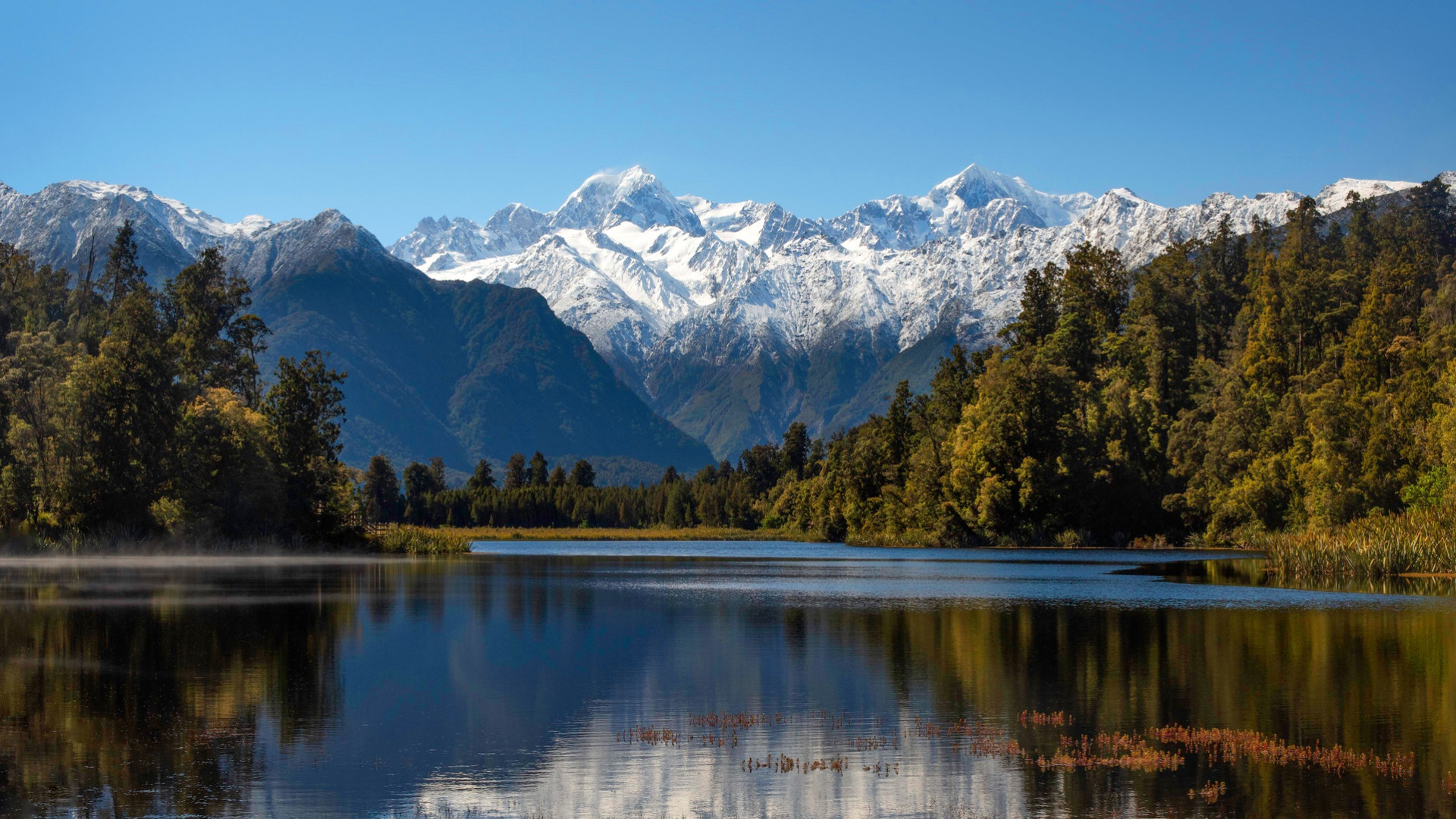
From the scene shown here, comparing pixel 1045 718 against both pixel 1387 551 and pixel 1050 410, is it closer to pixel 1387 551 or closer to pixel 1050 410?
pixel 1387 551

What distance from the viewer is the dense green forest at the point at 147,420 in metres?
89.7

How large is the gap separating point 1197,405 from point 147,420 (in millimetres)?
106848

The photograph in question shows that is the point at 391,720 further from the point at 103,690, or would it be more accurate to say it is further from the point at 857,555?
the point at 857,555

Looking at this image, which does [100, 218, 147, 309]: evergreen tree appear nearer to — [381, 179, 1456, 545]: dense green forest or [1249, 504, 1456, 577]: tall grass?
[381, 179, 1456, 545]: dense green forest

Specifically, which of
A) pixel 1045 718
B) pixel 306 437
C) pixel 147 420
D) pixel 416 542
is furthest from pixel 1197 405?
pixel 1045 718

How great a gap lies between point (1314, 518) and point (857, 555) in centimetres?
4033

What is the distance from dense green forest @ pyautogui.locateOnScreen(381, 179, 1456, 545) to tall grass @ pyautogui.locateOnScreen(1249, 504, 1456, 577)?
11949 millimetres

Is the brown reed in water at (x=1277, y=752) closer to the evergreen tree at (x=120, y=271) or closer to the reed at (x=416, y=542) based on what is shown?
the reed at (x=416, y=542)

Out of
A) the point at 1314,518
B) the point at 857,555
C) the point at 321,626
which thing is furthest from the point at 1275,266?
the point at 321,626

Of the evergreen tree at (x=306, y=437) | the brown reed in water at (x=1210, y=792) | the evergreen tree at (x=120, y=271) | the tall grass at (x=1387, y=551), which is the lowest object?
the brown reed in water at (x=1210, y=792)

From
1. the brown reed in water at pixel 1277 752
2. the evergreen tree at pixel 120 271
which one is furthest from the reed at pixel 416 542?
the brown reed in water at pixel 1277 752

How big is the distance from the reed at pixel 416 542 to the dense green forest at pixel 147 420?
498cm

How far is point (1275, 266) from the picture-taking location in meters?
136

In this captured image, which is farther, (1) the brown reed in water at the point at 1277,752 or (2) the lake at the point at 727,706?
(1) the brown reed in water at the point at 1277,752
